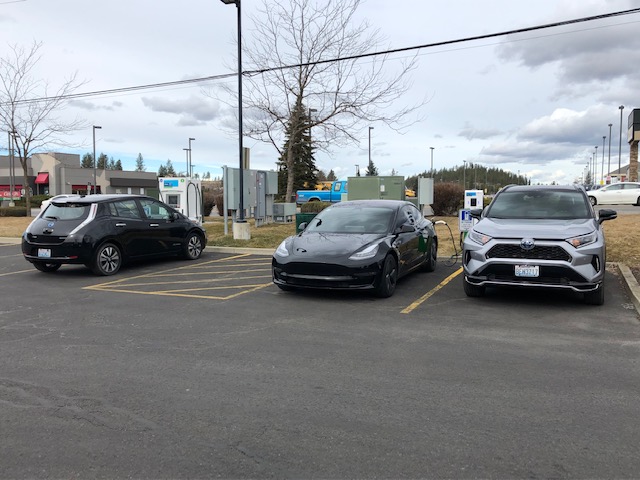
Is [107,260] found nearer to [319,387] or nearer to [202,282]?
[202,282]

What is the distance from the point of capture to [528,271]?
688cm

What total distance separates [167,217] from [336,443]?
9.23 meters

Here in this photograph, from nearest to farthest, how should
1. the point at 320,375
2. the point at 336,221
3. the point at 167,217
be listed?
the point at 320,375 < the point at 336,221 < the point at 167,217

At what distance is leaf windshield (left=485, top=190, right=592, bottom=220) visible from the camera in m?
7.96

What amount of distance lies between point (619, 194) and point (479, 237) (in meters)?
29.1

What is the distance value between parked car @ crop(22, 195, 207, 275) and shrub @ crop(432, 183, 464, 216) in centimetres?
1486

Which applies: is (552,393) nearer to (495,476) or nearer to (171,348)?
(495,476)

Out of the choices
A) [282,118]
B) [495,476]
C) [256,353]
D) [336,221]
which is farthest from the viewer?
[282,118]

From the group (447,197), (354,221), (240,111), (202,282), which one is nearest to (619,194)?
(447,197)

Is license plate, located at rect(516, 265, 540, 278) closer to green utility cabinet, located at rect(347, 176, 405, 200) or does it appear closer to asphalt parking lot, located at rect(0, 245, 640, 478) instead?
asphalt parking lot, located at rect(0, 245, 640, 478)

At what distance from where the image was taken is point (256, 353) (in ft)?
16.9

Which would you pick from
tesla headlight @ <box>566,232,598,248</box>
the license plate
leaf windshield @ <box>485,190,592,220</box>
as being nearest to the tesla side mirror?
leaf windshield @ <box>485,190,592,220</box>

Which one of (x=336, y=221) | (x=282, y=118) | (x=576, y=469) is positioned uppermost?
(x=282, y=118)

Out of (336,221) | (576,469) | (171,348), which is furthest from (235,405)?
(336,221)
